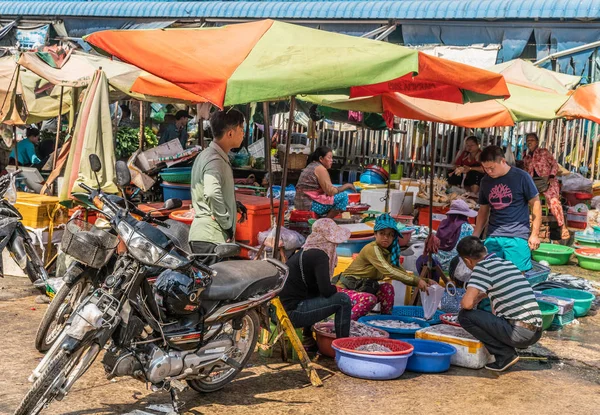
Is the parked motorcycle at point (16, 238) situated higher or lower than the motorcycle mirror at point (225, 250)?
lower

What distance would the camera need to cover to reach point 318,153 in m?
10.8

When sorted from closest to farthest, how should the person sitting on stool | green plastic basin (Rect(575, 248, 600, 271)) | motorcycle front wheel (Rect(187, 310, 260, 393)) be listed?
1. motorcycle front wheel (Rect(187, 310, 260, 393))
2. the person sitting on stool
3. green plastic basin (Rect(575, 248, 600, 271))

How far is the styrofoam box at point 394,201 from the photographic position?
1366cm

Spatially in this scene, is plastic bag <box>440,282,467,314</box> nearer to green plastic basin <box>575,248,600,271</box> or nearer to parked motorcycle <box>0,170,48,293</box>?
parked motorcycle <box>0,170,48,293</box>

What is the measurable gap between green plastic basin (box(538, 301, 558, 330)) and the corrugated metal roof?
7.70 m

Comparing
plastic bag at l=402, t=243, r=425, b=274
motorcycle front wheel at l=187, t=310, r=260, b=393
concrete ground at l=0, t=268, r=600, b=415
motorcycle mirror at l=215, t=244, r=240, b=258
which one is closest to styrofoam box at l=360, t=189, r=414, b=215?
plastic bag at l=402, t=243, r=425, b=274

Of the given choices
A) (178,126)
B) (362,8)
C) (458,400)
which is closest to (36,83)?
(178,126)

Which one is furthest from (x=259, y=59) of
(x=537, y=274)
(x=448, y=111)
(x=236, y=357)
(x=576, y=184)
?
(x=576, y=184)

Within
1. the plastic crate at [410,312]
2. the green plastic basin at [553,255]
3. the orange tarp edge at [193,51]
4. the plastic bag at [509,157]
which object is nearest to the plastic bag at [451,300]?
the plastic crate at [410,312]

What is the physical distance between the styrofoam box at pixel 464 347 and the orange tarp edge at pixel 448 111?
296 centimetres

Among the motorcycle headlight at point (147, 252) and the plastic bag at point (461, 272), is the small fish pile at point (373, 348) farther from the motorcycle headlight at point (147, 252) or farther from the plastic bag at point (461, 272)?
the motorcycle headlight at point (147, 252)

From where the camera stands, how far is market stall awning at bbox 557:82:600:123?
984 cm

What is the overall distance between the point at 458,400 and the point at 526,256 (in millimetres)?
2450

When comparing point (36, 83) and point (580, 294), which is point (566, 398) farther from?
point (36, 83)
